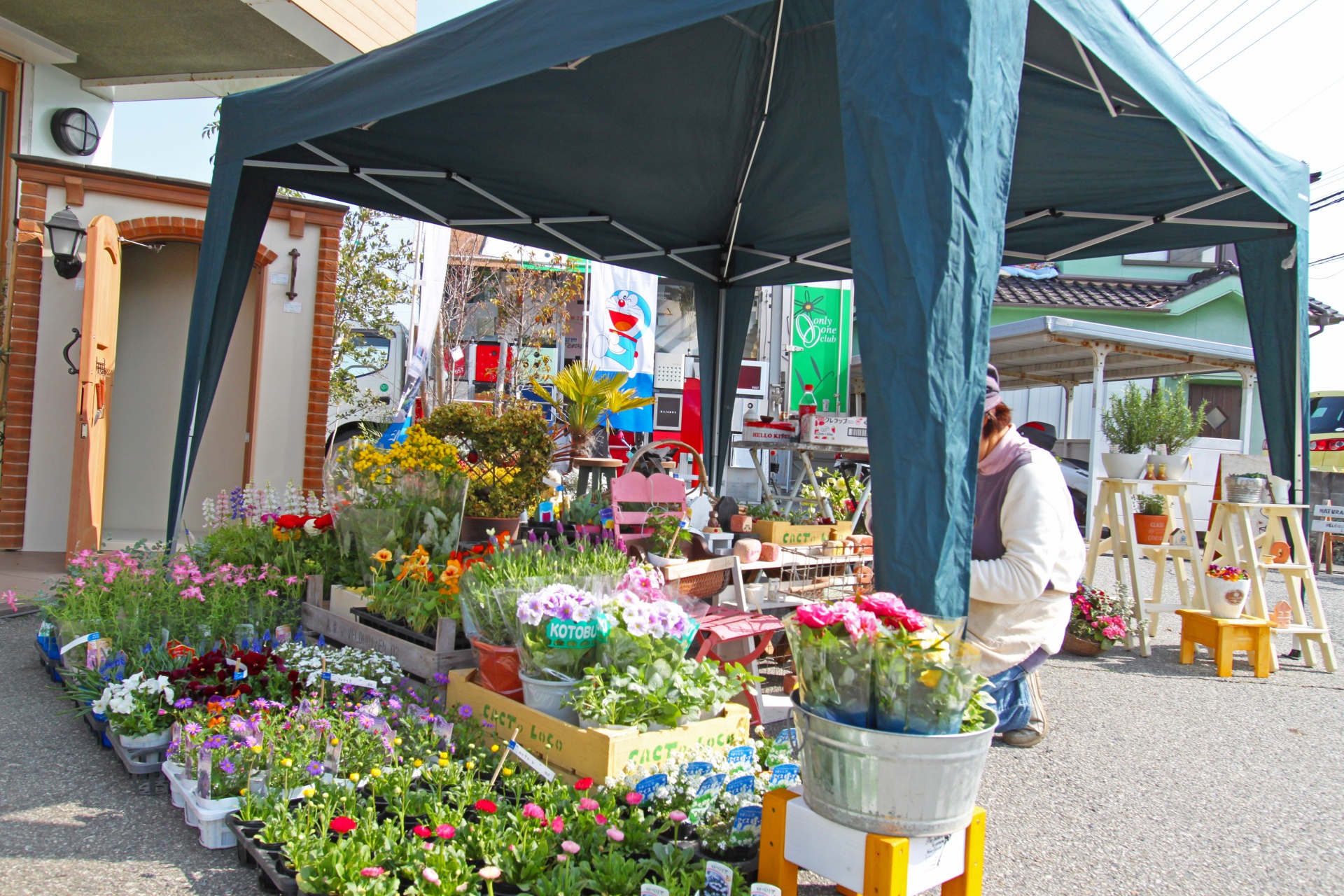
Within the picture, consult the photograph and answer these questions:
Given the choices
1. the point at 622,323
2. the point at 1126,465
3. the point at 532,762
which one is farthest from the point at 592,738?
the point at 622,323

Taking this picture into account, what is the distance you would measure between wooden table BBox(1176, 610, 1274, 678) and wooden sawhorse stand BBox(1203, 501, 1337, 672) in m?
0.07

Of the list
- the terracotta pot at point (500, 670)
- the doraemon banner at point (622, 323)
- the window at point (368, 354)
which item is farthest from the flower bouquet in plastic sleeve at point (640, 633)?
the window at point (368, 354)

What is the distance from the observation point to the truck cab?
10586mm

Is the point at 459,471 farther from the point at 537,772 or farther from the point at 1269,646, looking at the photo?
the point at 1269,646

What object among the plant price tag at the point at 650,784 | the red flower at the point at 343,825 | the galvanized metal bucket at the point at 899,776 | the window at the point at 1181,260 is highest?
the window at the point at 1181,260

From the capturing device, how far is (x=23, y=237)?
643 cm

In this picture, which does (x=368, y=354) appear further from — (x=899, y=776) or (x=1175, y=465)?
(x=899, y=776)

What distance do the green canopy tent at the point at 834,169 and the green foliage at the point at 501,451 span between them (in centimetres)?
138

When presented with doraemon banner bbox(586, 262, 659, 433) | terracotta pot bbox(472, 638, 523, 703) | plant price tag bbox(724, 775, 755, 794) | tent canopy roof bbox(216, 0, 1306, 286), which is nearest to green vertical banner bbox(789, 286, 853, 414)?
doraemon banner bbox(586, 262, 659, 433)

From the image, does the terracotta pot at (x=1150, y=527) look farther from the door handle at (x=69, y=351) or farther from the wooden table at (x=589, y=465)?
the door handle at (x=69, y=351)

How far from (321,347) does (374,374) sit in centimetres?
379

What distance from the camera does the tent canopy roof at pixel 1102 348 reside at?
24.7 ft

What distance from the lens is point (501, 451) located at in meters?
5.47

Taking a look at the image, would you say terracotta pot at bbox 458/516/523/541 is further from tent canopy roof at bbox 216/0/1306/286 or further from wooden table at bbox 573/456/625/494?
tent canopy roof at bbox 216/0/1306/286
